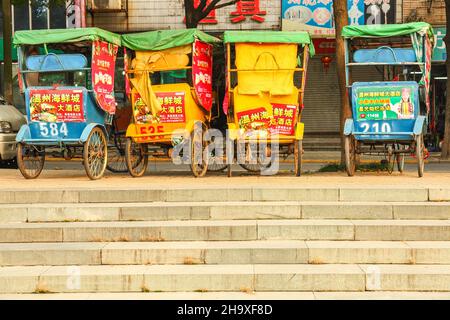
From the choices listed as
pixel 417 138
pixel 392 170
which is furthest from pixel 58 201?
pixel 392 170

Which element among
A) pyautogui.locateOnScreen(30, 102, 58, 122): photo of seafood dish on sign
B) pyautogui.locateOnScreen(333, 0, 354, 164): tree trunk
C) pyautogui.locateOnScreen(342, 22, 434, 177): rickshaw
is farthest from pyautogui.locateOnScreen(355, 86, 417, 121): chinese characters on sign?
pyautogui.locateOnScreen(30, 102, 58, 122): photo of seafood dish on sign

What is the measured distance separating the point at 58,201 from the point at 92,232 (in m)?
1.09

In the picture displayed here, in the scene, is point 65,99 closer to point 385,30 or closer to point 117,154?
point 117,154

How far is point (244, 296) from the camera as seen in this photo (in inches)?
281

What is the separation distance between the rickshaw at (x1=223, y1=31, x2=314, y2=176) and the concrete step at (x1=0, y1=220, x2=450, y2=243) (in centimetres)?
334

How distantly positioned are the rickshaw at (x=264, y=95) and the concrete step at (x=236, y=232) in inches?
132

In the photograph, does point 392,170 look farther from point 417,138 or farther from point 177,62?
point 177,62

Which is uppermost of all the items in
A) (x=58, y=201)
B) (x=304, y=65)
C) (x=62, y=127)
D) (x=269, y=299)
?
(x=304, y=65)

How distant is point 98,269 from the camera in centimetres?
764

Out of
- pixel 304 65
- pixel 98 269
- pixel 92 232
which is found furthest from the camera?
pixel 304 65

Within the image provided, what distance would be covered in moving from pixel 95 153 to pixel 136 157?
1.00 metres

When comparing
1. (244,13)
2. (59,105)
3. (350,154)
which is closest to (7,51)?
(244,13)

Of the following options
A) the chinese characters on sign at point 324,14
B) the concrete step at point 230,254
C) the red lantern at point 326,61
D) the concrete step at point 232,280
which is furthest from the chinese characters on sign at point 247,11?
the concrete step at point 232,280

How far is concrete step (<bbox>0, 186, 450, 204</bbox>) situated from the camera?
9.02m
